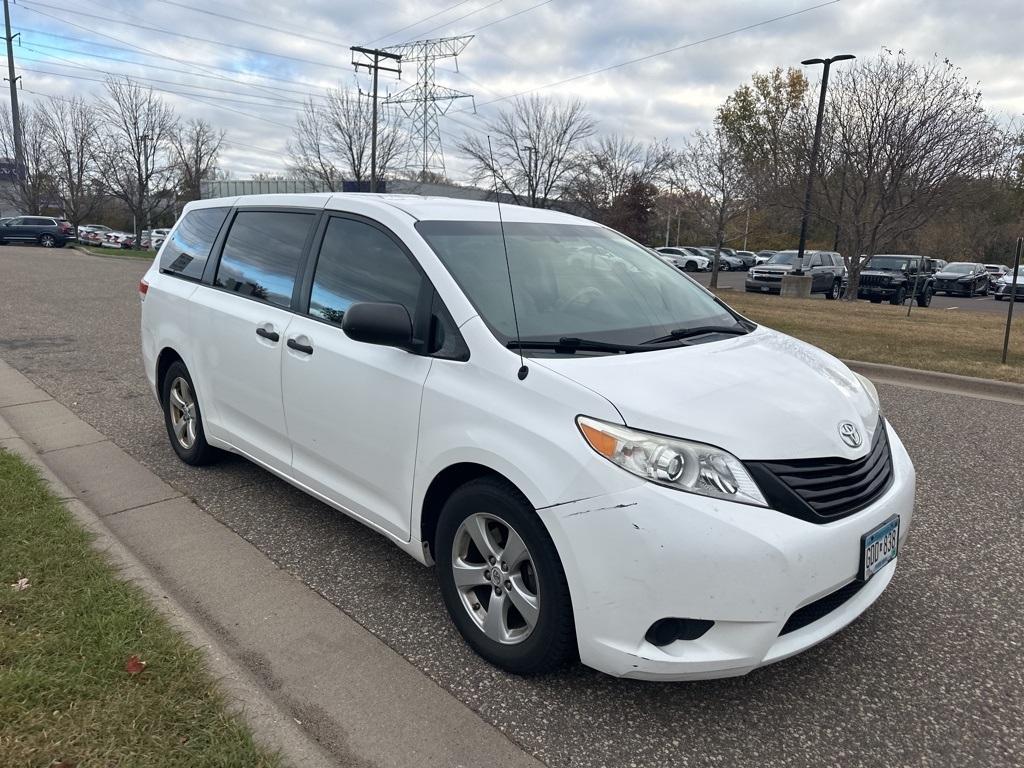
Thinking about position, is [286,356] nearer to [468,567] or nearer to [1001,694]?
[468,567]

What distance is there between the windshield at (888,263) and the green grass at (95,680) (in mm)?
25681

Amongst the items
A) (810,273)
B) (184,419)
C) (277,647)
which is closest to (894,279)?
(810,273)

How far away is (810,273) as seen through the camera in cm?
2633

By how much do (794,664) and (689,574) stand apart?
3.30 feet

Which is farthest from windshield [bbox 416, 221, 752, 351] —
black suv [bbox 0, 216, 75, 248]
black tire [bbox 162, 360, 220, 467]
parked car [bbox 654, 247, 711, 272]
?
parked car [bbox 654, 247, 711, 272]

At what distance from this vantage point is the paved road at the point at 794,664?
2461mm

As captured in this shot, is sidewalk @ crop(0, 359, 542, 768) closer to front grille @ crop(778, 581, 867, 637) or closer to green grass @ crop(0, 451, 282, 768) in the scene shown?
green grass @ crop(0, 451, 282, 768)

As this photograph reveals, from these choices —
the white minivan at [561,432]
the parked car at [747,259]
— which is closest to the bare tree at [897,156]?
the white minivan at [561,432]

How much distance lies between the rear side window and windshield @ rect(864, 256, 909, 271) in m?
24.0

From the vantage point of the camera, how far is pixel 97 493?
4.53 meters

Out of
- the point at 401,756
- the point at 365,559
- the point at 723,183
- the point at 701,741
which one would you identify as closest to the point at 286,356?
the point at 365,559

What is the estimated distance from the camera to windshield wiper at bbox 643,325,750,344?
10.3 feet

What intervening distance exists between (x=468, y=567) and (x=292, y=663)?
78 cm

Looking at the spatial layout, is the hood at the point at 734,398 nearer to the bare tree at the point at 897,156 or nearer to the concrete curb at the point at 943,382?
the concrete curb at the point at 943,382
